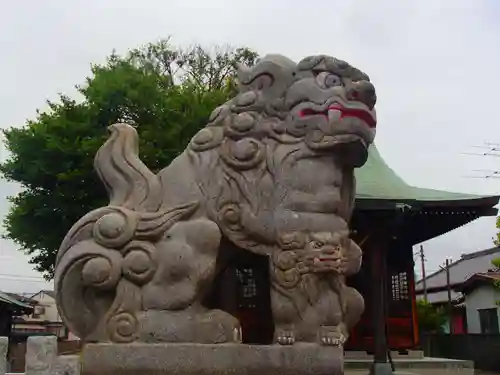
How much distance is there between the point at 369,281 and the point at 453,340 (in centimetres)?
1175

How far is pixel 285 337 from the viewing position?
340 centimetres

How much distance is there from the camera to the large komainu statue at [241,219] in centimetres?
346

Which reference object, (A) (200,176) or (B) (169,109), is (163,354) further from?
(B) (169,109)

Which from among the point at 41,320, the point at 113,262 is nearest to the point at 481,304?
the point at 113,262

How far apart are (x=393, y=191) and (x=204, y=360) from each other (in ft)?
19.7

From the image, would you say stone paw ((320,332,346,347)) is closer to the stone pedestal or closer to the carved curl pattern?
the stone pedestal

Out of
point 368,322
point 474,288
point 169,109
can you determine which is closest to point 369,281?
point 368,322

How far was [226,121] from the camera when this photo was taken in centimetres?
390

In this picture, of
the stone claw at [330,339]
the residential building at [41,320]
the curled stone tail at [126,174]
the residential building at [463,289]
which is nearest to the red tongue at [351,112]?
the curled stone tail at [126,174]

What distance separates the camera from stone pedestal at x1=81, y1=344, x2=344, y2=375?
334cm

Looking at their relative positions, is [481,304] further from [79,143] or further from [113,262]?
[113,262]

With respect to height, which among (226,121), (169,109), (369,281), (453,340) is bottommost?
(453,340)

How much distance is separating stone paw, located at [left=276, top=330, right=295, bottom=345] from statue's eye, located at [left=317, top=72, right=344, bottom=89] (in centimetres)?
156

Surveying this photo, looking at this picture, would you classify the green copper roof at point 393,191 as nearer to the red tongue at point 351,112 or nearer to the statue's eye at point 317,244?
the red tongue at point 351,112
